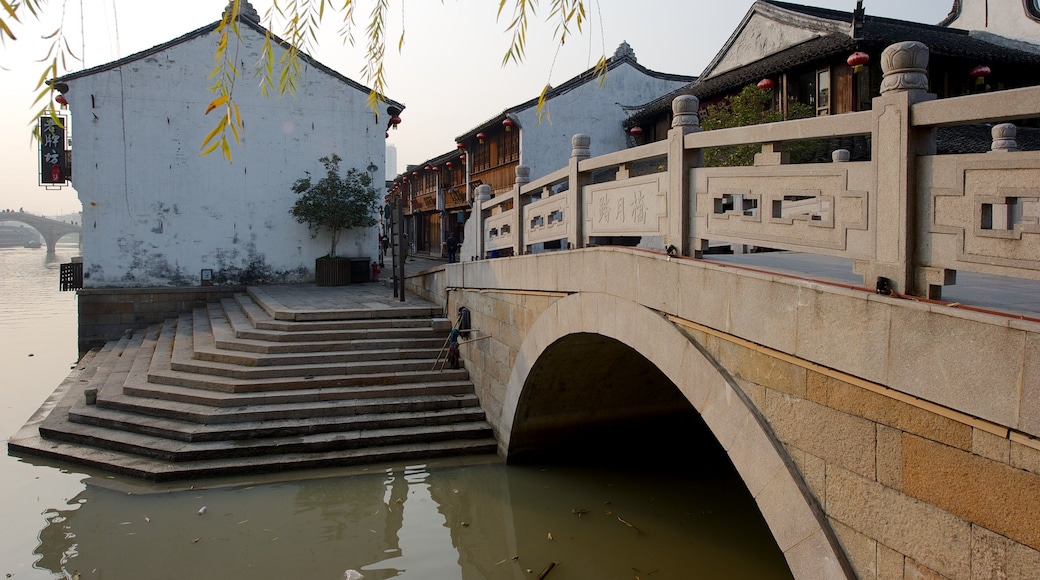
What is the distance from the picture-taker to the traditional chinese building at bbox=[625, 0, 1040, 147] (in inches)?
487

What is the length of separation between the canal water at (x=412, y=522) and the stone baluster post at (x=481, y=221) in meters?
2.62

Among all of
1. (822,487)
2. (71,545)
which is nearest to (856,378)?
(822,487)

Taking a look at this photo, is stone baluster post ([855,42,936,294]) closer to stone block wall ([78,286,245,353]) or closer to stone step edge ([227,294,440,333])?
stone step edge ([227,294,440,333])

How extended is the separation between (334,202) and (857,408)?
1434 centimetres

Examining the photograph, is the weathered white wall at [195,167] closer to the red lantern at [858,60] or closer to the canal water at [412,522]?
the canal water at [412,522]

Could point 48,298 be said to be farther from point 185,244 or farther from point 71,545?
point 71,545

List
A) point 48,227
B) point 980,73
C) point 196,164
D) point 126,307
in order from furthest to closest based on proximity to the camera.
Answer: point 48,227
point 196,164
point 126,307
point 980,73

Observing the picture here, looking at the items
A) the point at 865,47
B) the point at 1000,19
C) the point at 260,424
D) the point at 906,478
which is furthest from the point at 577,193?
the point at 1000,19

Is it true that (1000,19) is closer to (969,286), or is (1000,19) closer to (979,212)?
(969,286)

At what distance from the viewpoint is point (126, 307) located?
1524 cm

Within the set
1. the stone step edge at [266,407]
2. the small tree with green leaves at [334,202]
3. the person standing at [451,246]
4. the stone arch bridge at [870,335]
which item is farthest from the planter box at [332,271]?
the stone arch bridge at [870,335]

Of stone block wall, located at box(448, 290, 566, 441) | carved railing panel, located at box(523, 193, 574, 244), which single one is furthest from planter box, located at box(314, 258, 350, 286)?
carved railing panel, located at box(523, 193, 574, 244)

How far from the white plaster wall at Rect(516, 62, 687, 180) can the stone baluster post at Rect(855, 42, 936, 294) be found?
1716 cm

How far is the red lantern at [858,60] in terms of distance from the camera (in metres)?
11.9
